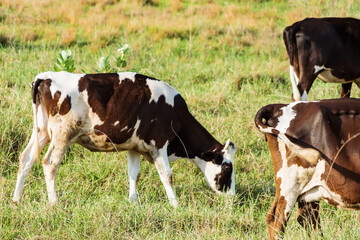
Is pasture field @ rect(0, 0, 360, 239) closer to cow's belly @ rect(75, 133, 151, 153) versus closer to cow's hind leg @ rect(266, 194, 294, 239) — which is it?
cow's hind leg @ rect(266, 194, 294, 239)

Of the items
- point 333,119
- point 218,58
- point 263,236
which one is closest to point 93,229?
point 263,236

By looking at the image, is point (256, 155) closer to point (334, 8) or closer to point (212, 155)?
point (212, 155)

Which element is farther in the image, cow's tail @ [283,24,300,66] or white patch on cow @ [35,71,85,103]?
cow's tail @ [283,24,300,66]

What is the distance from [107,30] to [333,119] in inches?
341

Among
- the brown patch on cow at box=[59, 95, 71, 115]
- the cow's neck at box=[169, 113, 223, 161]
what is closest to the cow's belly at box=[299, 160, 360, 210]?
the cow's neck at box=[169, 113, 223, 161]

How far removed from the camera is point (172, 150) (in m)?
6.54

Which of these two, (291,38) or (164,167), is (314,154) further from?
(291,38)

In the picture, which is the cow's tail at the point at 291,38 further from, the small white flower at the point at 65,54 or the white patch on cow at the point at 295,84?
the small white flower at the point at 65,54

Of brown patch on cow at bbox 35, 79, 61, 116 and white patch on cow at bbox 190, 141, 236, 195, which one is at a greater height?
brown patch on cow at bbox 35, 79, 61, 116

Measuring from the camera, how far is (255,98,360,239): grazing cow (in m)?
4.56

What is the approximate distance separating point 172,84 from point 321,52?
2663mm

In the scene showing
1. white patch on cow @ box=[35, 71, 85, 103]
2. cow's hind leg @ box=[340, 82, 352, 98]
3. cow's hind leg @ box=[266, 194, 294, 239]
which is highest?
white patch on cow @ box=[35, 71, 85, 103]

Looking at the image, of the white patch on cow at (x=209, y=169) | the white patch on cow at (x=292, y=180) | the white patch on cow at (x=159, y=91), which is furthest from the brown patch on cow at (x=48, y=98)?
the white patch on cow at (x=292, y=180)

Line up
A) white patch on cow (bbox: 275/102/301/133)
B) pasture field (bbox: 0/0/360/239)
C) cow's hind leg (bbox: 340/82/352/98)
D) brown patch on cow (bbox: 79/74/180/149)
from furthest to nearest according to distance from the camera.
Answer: cow's hind leg (bbox: 340/82/352/98)
brown patch on cow (bbox: 79/74/180/149)
pasture field (bbox: 0/0/360/239)
white patch on cow (bbox: 275/102/301/133)
